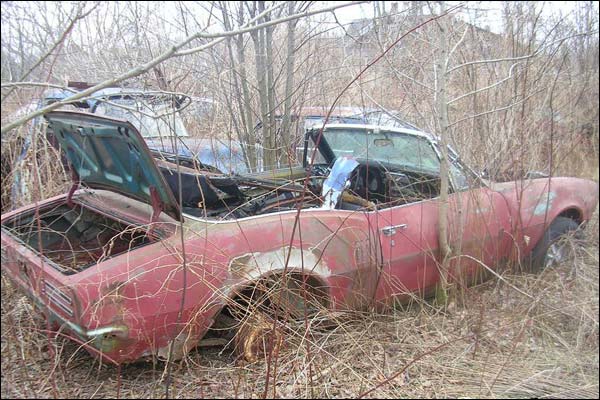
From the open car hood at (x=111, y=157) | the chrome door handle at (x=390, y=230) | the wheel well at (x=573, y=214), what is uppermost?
the open car hood at (x=111, y=157)

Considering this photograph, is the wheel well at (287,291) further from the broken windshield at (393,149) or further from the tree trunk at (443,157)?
the broken windshield at (393,149)

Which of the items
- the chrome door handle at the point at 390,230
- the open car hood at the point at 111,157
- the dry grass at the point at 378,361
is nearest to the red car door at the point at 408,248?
the chrome door handle at the point at 390,230

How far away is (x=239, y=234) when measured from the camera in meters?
2.84

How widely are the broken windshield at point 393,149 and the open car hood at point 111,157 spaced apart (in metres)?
1.85

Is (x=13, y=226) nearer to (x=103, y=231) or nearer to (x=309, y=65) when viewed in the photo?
(x=103, y=231)

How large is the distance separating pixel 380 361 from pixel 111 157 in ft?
6.79

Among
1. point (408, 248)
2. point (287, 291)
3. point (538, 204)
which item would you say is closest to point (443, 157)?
point (408, 248)

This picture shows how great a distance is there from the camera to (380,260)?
3285 mm

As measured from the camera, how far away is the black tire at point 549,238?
438 cm

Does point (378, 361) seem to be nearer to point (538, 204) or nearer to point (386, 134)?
point (386, 134)

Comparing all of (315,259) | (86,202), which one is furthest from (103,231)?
(315,259)

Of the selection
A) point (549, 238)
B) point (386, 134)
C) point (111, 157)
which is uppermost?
point (111, 157)

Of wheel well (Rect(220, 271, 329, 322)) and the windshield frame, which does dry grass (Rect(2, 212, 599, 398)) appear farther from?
the windshield frame

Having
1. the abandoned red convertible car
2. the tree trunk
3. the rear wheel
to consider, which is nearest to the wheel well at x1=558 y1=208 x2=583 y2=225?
the abandoned red convertible car
